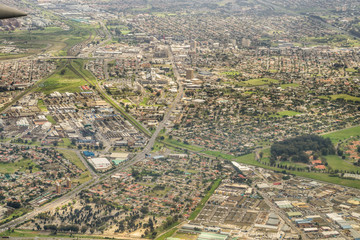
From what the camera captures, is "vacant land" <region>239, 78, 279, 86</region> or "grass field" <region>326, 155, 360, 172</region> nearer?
"grass field" <region>326, 155, 360, 172</region>

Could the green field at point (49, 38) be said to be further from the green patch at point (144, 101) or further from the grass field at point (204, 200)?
the grass field at point (204, 200)

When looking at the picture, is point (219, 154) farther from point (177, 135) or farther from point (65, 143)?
point (65, 143)

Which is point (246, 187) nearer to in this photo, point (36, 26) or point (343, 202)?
point (343, 202)

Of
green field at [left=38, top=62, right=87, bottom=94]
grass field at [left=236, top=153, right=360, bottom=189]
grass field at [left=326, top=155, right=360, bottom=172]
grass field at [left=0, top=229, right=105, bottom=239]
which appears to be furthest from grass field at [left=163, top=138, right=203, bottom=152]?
green field at [left=38, top=62, right=87, bottom=94]

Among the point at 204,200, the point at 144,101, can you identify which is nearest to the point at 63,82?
the point at 144,101

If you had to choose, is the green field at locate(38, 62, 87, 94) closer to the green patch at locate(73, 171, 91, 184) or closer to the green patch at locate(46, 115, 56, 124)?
the green patch at locate(46, 115, 56, 124)

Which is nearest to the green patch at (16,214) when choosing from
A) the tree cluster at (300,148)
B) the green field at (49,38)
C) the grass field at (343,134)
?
the tree cluster at (300,148)

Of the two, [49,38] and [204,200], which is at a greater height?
[204,200]
